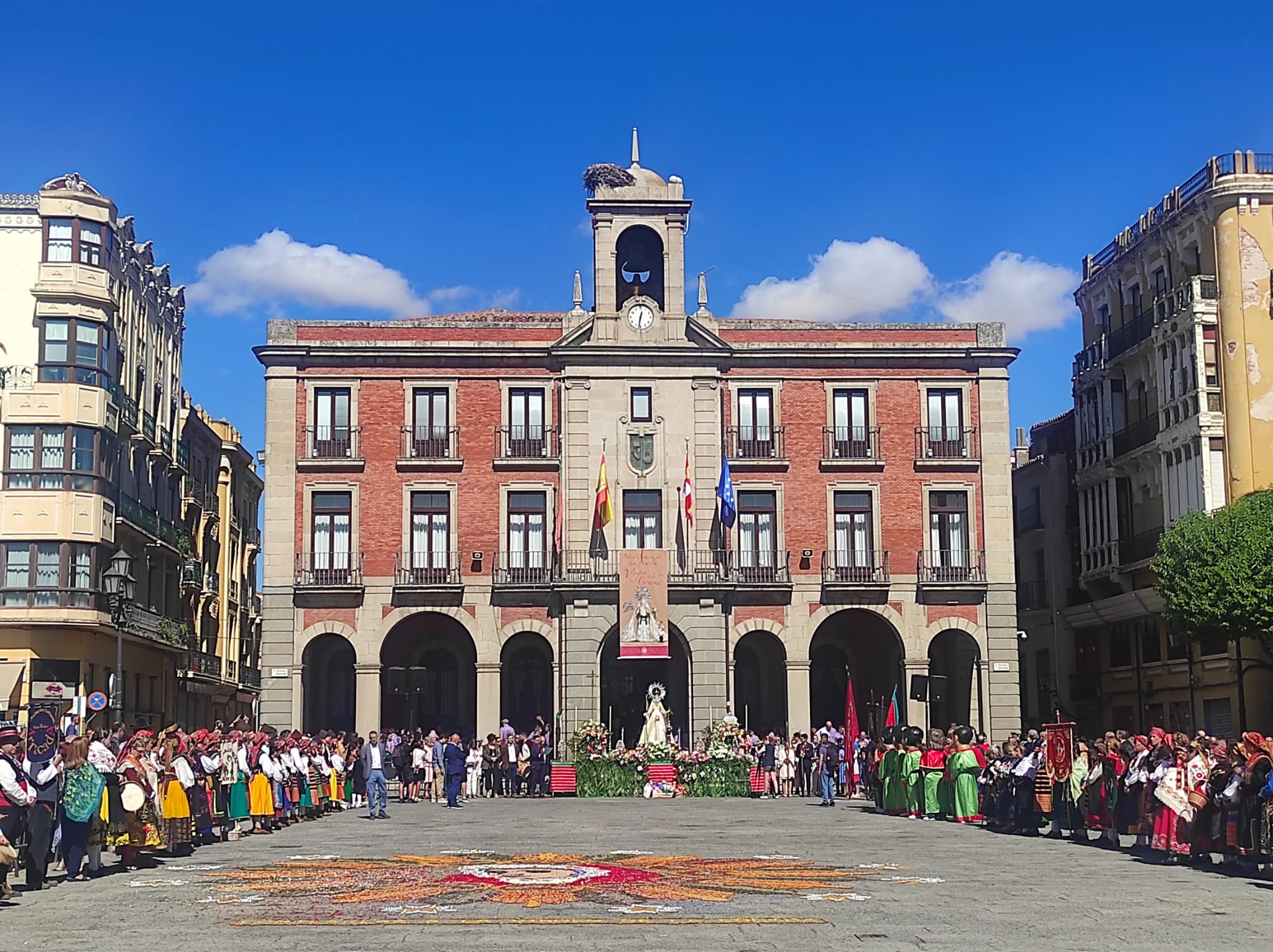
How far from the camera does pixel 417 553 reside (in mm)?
48531

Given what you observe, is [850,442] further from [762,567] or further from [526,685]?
[526,685]

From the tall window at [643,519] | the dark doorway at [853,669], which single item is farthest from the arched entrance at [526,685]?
the dark doorway at [853,669]

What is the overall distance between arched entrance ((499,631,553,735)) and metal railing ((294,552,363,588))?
6013 millimetres

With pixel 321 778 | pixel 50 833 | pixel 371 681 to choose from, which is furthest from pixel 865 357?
pixel 50 833

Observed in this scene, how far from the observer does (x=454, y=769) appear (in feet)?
121

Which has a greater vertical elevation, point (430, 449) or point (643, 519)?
point (430, 449)

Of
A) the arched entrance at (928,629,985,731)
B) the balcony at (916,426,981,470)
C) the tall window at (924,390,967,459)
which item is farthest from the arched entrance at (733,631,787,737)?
the tall window at (924,390,967,459)

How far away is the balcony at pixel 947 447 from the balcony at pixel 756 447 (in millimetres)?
4097

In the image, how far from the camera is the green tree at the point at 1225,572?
1613 inches

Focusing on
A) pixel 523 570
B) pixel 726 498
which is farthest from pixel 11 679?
pixel 726 498

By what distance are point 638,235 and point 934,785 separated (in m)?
23.5

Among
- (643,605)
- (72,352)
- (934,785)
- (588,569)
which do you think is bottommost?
(934,785)

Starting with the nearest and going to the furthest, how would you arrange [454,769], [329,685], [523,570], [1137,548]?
[454,769] < [523,570] < [1137,548] < [329,685]

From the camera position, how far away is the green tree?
40969 mm
